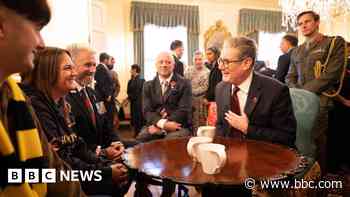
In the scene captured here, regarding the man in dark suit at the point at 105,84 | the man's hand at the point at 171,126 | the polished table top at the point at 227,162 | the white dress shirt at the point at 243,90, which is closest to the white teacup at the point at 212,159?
the polished table top at the point at 227,162

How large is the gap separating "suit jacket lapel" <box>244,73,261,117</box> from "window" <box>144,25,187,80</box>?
5.22m

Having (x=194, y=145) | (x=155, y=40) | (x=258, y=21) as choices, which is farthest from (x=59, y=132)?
(x=258, y=21)

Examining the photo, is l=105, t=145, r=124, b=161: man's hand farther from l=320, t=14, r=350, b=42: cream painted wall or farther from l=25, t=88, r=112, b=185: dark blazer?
l=320, t=14, r=350, b=42: cream painted wall

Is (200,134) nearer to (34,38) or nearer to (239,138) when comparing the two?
(239,138)

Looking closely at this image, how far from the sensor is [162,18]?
6.98m

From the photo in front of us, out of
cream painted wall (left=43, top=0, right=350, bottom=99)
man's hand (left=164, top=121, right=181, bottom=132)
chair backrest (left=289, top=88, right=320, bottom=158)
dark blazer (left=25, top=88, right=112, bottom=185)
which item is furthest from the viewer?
cream painted wall (left=43, top=0, right=350, bottom=99)

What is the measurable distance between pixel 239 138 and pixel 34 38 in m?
1.35

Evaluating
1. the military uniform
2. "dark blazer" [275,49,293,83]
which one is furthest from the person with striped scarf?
"dark blazer" [275,49,293,83]

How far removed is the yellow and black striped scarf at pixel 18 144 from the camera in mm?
686

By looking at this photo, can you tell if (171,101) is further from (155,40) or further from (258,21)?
(258,21)

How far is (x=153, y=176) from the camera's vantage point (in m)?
1.17

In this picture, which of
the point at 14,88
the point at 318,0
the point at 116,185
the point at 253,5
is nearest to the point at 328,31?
the point at 253,5

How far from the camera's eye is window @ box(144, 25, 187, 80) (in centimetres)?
694

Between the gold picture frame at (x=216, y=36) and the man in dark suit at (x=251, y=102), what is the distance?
18.1 feet
